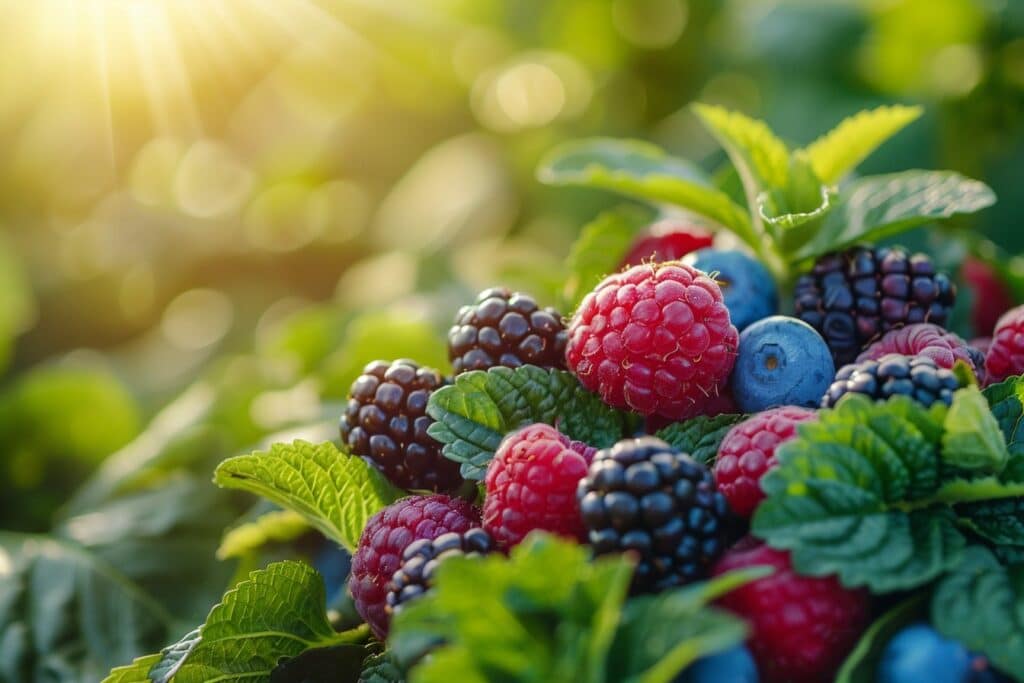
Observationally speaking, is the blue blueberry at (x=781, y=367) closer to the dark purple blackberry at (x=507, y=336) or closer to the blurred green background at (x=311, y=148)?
the dark purple blackberry at (x=507, y=336)

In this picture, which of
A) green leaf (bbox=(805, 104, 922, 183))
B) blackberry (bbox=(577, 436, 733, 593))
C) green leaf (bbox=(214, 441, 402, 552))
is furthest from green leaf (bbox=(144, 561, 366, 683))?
green leaf (bbox=(805, 104, 922, 183))

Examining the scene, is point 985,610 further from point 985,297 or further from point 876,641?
point 985,297

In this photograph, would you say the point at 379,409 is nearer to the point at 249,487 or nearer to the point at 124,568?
the point at 249,487

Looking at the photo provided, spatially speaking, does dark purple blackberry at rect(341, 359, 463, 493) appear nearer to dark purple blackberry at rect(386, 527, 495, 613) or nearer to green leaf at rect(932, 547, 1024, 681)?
dark purple blackberry at rect(386, 527, 495, 613)

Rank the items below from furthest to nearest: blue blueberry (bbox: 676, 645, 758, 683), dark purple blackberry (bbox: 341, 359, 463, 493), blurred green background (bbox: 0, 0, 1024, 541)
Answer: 1. blurred green background (bbox: 0, 0, 1024, 541)
2. dark purple blackberry (bbox: 341, 359, 463, 493)
3. blue blueberry (bbox: 676, 645, 758, 683)

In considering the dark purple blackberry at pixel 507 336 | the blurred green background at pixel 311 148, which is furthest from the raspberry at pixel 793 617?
the blurred green background at pixel 311 148

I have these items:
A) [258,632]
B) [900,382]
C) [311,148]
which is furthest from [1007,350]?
[311,148]
